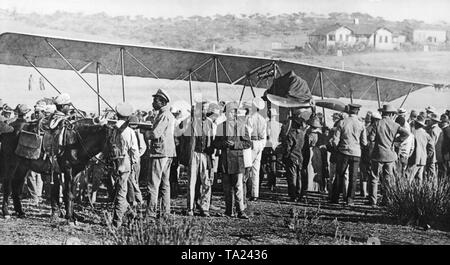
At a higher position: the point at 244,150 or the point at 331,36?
the point at 331,36

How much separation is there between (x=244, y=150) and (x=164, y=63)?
3.98 metres

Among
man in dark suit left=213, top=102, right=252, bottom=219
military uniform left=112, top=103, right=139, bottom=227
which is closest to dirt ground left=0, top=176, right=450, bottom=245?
man in dark suit left=213, top=102, right=252, bottom=219

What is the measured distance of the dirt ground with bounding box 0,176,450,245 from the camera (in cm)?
701

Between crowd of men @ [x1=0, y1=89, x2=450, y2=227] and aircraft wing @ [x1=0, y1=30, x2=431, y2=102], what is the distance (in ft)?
4.24

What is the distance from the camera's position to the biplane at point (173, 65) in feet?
32.0

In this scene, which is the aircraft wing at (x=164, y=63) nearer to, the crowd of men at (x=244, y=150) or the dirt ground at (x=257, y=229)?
the crowd of men at (x=244, y=150)

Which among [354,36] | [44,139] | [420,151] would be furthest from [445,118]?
[44,139]

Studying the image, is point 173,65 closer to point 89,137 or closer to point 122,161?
point 89,137

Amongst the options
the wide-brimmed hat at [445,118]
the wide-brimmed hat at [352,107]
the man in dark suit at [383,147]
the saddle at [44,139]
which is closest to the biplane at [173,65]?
the wide-brimmed hat at [352,107]

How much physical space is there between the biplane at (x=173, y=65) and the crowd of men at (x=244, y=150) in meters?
1.24

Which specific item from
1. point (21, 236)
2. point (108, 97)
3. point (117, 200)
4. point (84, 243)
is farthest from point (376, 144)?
point (108, 97)

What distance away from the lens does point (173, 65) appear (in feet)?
38.2

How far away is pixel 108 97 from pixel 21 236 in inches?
312
